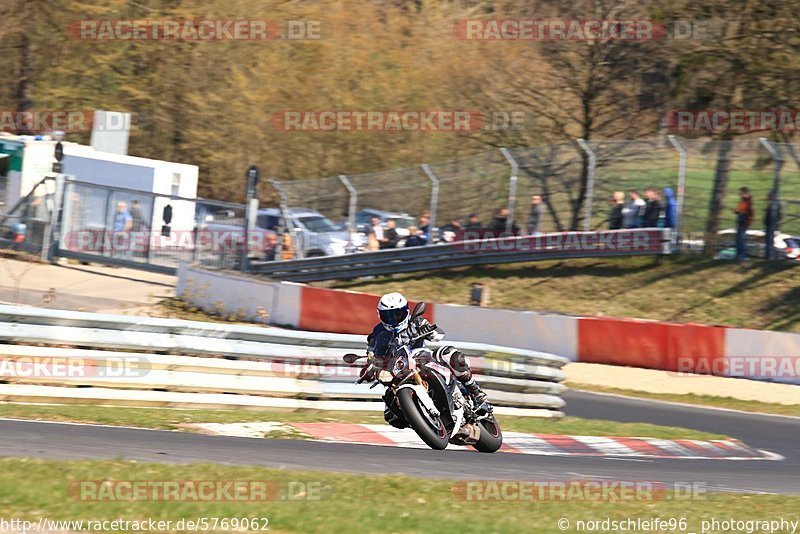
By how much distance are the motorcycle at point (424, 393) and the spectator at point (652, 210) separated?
14.7 metres

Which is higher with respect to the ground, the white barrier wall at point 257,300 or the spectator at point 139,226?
the spectator at point 139,226

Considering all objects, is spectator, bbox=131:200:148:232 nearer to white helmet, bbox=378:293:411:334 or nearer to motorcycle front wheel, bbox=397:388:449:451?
white helmet, bbox=378:293:411:334

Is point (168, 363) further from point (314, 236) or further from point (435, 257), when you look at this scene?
point (314, 236)

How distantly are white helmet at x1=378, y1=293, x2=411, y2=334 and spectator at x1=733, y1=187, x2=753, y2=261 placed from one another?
48.9 feet

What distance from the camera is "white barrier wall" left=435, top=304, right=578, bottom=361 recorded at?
19.5 m

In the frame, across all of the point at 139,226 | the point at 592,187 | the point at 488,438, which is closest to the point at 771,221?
the point at 592,187

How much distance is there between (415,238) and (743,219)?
7.44 metres

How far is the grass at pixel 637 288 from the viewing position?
2189 centimetres

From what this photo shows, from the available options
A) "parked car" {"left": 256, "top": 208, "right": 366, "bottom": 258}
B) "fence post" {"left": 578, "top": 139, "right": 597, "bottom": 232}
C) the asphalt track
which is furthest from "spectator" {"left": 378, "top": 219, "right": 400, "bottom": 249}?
the asphalt track

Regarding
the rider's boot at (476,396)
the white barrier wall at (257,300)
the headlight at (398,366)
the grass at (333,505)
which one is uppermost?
the white barrier wall at (257,300)

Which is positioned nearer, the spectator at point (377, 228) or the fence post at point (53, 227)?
the fence post at point (53, 227)

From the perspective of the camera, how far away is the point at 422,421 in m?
8.81

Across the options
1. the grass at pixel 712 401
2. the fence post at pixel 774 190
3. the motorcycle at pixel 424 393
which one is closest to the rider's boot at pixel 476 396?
the motorcycle at pixel 424 393

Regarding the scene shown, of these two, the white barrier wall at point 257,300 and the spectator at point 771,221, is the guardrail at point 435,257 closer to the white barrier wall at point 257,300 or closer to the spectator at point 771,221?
the spectator at point 771,221
